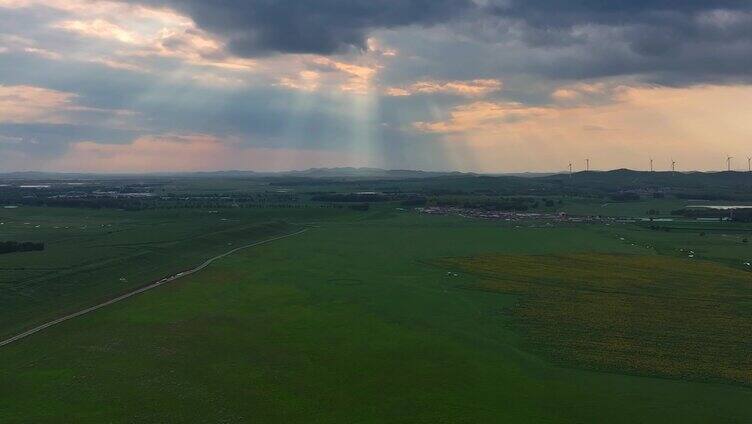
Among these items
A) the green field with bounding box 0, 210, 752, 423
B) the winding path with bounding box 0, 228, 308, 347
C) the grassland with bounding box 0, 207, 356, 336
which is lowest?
the green field with bounding box 0, 210, 752, 423

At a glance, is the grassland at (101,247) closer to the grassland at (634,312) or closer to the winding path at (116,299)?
the winding path at (116,299)

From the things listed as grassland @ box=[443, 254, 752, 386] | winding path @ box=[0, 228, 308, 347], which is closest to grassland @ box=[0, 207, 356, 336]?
winding path @ box=[0, 228, 308, 347]

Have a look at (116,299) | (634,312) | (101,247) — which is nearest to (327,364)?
(116,299)

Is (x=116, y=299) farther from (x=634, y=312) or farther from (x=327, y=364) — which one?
(x=634, y=312)

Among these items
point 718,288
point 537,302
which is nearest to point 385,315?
point 537,302

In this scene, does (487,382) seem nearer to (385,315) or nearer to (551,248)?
(385,315)

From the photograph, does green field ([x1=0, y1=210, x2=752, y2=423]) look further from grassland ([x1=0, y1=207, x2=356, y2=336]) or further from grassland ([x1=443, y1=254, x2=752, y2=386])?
grassland ([x1=0, y1=207, x2=356, y2=336])

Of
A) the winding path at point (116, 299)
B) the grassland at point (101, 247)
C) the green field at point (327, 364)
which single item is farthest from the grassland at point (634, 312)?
the grassland at point (101, 247)

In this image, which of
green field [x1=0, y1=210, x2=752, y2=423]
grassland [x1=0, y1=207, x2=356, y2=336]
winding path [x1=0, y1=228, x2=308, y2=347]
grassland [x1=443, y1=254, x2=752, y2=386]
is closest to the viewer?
green field [x1=0, y1=210, x2=752, y2=423]
